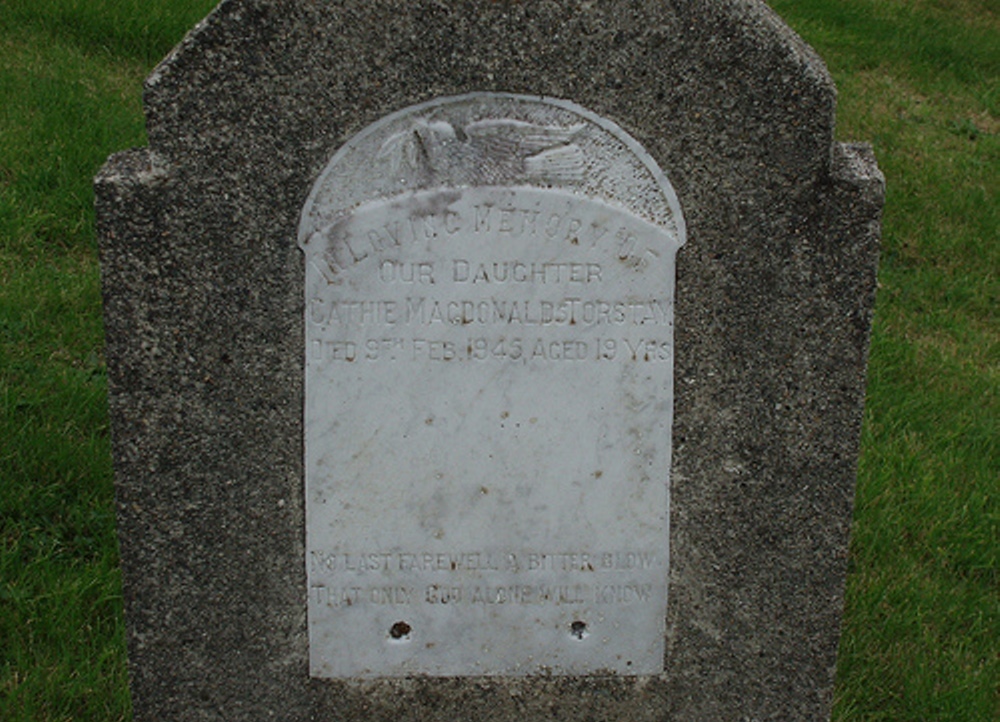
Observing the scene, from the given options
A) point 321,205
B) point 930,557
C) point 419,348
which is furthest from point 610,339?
point 930,557

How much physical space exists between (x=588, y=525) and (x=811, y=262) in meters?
0.62

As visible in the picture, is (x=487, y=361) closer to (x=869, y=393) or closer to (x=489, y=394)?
(x=489, y=394)

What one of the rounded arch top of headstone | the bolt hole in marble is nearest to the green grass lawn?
Result: the bolt hole in marble

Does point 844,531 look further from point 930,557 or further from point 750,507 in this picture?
point 930,557

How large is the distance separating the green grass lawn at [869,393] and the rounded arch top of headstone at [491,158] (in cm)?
136

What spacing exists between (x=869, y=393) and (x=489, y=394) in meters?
2.21

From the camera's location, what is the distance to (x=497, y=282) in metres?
2.01

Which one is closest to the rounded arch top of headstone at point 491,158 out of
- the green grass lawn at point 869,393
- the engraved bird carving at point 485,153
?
the engraved bird carving at point 485,153

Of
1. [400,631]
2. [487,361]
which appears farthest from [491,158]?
[400,631]

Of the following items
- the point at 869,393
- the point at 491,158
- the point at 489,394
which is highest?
the point at 491,158

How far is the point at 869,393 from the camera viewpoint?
3887 mm

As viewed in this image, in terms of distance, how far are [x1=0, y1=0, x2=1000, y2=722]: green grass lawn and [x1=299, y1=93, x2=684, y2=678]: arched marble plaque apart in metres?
0.83

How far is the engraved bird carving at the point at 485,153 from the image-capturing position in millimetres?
1926

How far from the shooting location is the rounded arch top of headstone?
192 cm
